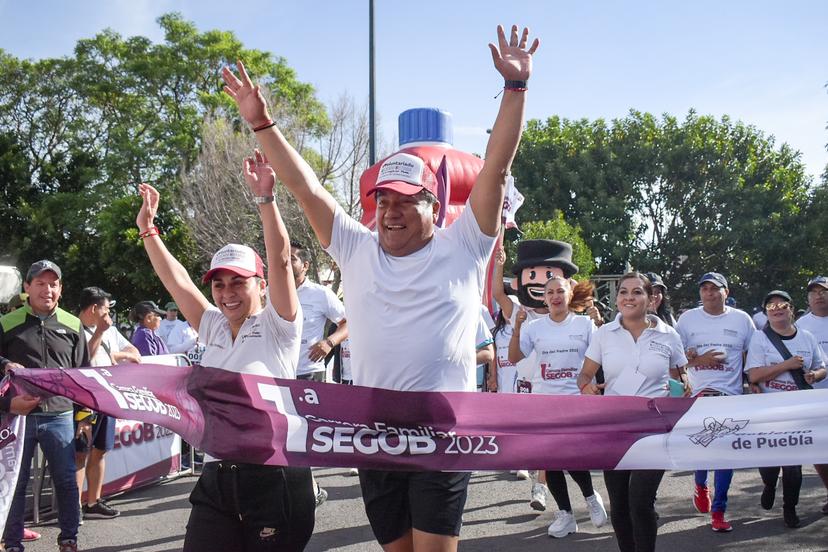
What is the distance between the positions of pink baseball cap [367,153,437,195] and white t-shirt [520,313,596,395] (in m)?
3.45

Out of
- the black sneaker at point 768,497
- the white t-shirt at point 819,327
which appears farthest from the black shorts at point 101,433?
the white t-shirt at point 819,327

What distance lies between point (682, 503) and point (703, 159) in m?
31.2

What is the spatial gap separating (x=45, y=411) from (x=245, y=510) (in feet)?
10.2

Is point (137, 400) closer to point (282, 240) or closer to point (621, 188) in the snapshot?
point (282, 240)

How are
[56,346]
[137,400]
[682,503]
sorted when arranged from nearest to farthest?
[137,400] < [56,346] < [682,503]

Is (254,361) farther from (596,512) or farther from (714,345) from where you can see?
(714,345)

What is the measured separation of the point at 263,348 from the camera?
130 inches

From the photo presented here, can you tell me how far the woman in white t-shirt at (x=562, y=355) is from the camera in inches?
242

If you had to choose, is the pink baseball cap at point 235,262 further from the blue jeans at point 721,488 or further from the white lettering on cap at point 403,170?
the blue jeans at point 721,488

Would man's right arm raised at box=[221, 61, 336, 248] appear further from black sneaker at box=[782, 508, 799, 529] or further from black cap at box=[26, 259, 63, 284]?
black sneaker at box=[782, 508, 799, 529]

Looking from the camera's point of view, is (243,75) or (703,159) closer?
(243,75)

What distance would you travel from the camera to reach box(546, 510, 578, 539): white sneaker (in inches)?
240

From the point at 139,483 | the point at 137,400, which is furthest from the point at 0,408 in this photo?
the point at 139,483

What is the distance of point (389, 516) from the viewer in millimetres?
3012
